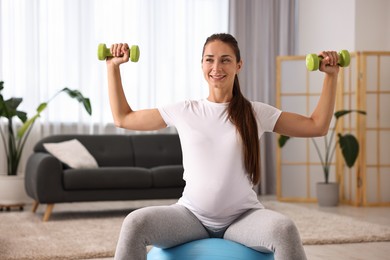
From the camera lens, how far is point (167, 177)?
585cm

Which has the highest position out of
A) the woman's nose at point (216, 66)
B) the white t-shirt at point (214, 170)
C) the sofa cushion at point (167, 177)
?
the woman's nose at point (216, 66)

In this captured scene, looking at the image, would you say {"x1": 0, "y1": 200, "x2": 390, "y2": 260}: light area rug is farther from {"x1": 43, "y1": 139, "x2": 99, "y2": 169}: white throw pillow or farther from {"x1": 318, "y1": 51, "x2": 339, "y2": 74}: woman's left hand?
{"x1": 318, "y1": 51, "x2": 339, "y2": 74}: woman's left hand

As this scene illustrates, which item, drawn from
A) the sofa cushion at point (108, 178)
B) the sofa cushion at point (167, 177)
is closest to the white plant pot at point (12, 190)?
the sofa cushion at point (108, 178)

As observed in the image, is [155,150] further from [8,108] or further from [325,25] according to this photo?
[325,25]

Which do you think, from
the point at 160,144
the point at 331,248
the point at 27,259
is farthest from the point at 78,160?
the point at 331,248

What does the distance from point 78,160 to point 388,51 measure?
3.23 m

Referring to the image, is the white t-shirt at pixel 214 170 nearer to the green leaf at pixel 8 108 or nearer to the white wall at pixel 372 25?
the green leaf at pixel 8 108

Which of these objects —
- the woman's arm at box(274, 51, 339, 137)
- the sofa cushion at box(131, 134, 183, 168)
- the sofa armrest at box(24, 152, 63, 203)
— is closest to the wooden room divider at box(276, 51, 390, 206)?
the sofa cushion at box(131, 134, 183, 168)

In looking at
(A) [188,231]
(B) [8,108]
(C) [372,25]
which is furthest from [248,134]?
(C) [372,25]

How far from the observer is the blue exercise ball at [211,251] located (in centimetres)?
236

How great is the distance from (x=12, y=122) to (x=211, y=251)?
5059mm

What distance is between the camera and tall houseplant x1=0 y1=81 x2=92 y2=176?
6258 millimetres

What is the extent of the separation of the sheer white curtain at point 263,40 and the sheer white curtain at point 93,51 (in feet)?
0.83

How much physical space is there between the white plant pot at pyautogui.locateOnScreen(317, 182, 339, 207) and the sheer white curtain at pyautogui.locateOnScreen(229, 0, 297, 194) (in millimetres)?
1249
